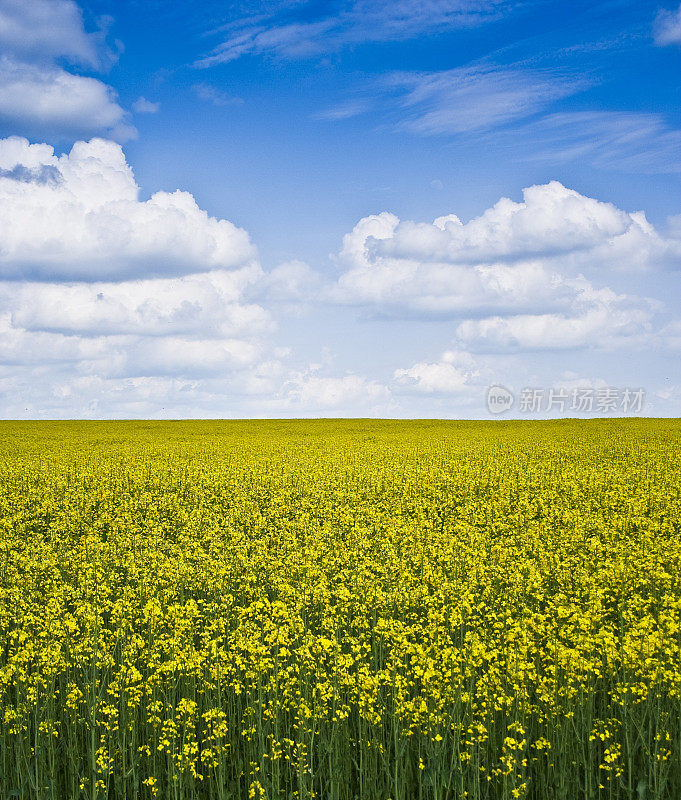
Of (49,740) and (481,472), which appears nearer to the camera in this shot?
(49,740)

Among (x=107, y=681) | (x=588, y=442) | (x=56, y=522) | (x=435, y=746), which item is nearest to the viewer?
(x=435, y=746)

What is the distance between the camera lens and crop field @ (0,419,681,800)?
265 inches

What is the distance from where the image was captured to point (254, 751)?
275 inches

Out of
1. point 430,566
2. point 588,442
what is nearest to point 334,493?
point 430,566

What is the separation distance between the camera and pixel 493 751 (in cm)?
697

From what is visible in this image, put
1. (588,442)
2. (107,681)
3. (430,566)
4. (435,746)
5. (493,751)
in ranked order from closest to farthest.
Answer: (435,746) < (493,751) < (107,681) < (430,566) < (588,442)

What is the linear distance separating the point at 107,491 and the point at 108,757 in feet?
53.0

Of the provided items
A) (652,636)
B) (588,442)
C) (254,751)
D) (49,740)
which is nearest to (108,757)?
(49,740)

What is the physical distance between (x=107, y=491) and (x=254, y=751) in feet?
53.7

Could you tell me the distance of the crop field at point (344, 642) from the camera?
673 cm

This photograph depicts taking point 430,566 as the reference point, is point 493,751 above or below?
below

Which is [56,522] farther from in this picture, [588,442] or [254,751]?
[588,442]

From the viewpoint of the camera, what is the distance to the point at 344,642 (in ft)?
30.7

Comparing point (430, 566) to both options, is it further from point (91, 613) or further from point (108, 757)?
point (108, 757)
